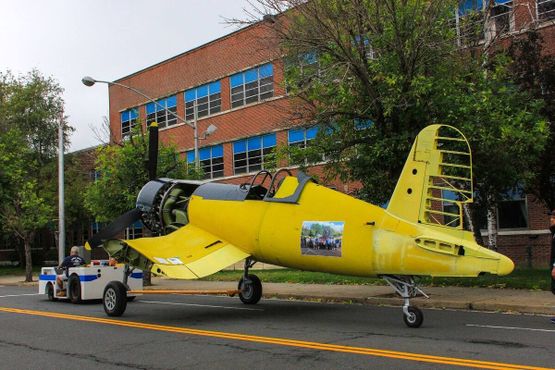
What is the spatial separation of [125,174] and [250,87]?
15.6 m

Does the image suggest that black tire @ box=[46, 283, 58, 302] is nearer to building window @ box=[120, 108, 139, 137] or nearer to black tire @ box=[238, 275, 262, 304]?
black tire @ box=[238, 275, 262, 304]

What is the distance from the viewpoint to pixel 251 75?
36.6 metres

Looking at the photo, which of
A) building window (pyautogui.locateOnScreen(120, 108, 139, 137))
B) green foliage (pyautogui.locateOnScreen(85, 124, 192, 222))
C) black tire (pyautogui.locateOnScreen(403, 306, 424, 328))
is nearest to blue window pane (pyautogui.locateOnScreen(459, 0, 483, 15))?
black tire (pyautogui.locateOnScreen(403, 306, 424, 328))

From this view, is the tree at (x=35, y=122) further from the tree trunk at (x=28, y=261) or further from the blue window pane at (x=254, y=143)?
the blue window pane at (x=254, y=143)

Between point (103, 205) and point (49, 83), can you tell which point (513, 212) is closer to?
point (103, 205)

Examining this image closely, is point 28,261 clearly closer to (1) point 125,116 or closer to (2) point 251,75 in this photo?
(2) point 251,75

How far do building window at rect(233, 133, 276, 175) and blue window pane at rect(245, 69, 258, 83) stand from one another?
12.3ft

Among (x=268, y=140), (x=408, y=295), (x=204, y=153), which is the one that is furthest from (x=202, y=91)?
(x=408, y=295)

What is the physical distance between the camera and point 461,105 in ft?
48.0

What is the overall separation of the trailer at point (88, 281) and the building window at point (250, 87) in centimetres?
1985

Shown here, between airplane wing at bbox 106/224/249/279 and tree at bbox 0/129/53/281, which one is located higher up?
tree at bbox 0/129/53/281

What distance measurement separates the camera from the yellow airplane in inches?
377

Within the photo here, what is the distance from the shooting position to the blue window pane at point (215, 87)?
39.2m

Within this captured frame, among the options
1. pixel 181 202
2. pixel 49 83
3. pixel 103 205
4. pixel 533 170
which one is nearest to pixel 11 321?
pixel 181 202
